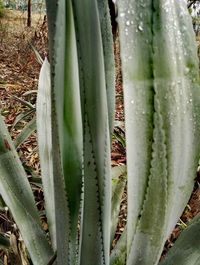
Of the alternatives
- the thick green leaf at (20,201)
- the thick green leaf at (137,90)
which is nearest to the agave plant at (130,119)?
the thick green leaf at (137,90)

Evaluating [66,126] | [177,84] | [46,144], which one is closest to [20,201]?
[46,144]

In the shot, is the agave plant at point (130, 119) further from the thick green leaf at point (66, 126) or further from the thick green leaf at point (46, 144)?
the thick green leaf at point (46, 144)

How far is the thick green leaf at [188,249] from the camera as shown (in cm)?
50

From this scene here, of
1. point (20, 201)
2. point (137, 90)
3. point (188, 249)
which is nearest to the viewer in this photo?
point (137, 90)

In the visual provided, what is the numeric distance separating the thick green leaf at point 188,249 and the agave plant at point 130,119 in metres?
0.01

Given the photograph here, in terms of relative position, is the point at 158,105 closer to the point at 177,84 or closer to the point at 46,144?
the point at 177,84

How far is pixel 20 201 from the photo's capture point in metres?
0.65

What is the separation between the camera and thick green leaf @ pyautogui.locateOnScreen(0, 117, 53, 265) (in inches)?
24.8

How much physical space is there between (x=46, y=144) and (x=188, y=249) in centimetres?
32

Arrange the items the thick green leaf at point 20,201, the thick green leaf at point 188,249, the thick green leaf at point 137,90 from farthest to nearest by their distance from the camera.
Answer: the thick green leaf at point 20,201, the thick green leaf at point 188,249, the thick green leaf at point 137,90

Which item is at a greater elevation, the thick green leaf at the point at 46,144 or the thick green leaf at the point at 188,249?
the thick green leaf at the point at 46,144

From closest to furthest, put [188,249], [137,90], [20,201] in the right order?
[137,90], [188,249], [20,201]

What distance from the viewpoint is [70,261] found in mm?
511

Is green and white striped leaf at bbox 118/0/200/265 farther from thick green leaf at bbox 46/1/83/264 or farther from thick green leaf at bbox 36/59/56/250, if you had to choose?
thick green leaf at bbox 36/59/56/250
